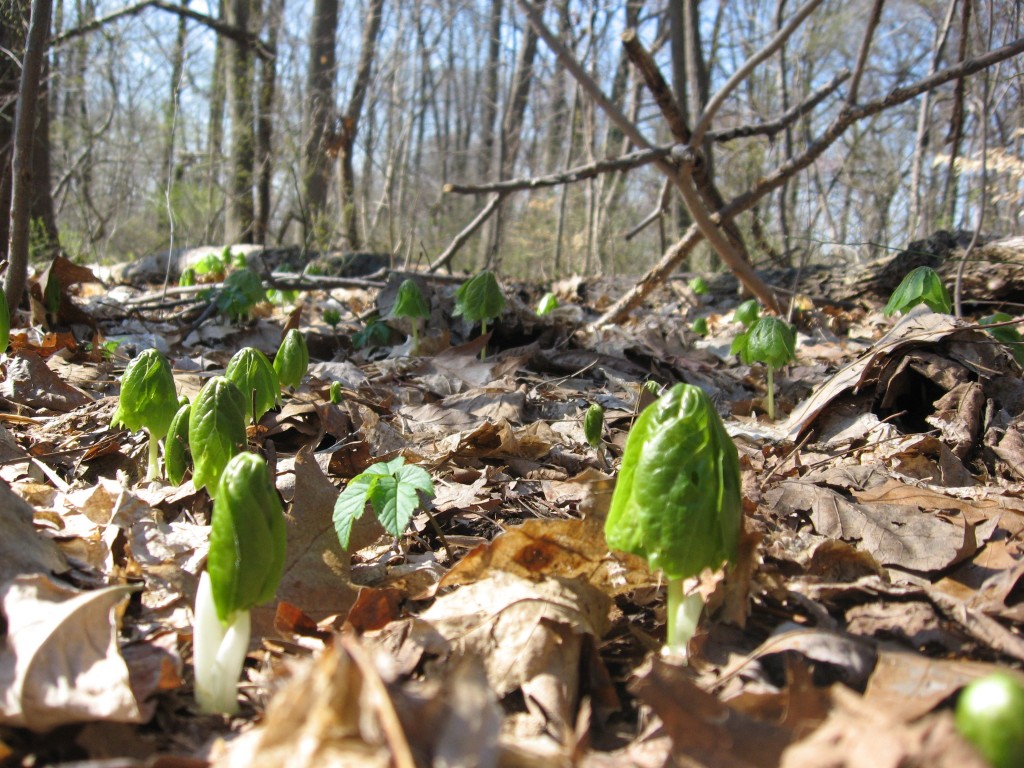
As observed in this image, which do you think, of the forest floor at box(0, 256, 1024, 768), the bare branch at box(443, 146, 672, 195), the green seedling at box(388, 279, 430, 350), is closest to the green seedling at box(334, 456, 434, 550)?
the forest floor at box(0, 256, 1024, 768)

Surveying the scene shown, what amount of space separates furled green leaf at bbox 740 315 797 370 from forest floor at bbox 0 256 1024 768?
0.63ft

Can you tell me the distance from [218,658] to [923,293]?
2.64m

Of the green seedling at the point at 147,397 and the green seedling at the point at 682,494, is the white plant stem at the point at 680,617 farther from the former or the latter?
the green seedling at the point at 147,397

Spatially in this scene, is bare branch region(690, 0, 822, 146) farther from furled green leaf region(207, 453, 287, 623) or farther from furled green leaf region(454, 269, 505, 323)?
furled green leaf region(207, 453, 287, 623)

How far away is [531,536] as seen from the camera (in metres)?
1.50

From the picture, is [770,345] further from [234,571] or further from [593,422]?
[234,571]

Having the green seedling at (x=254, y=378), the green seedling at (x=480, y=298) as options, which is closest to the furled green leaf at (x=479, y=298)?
the green seedling at (x=480, y=298)

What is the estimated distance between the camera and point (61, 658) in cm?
113

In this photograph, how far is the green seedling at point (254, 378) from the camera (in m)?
2.13

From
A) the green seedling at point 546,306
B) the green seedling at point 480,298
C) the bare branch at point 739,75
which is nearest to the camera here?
the green seedling at point 480,298

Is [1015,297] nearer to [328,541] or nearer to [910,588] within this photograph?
[910,588]

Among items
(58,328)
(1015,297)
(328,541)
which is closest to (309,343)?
(58,328)

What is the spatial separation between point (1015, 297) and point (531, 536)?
4.32 m

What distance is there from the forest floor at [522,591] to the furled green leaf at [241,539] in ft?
0.62
